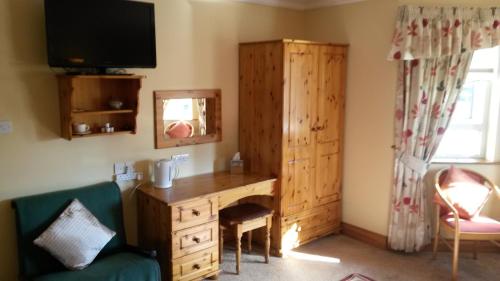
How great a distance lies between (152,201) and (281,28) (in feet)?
7.42

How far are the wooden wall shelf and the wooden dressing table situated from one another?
1.94 feet

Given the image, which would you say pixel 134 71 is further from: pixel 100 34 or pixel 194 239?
pixel 194 239

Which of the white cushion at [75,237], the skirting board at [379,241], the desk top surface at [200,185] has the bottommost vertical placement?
the skirting board at [379,241]

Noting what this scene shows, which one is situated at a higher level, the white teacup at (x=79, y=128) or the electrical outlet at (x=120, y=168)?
the white teacup at (x=79, y=128)

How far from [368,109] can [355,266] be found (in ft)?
4.85

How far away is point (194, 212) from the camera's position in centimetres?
308

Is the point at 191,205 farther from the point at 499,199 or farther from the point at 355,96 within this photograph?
the point at 499,199

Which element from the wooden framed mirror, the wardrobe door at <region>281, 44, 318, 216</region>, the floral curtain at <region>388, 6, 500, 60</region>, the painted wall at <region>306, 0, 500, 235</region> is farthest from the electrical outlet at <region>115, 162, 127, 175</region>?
the floral curtain at <region>388, 6, 500, 60</region>

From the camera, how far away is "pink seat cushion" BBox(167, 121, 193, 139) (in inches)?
140

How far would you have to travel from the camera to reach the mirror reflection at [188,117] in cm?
353

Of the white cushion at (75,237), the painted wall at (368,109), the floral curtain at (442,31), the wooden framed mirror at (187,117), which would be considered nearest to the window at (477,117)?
the painted wall at (368,109)

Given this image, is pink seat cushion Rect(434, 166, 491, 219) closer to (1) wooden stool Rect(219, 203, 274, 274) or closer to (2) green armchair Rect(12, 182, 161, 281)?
(1) wooden stool Rect(219, 203, 274, 274)

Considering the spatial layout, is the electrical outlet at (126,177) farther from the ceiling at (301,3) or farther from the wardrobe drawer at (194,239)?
the ceiling at (301,3)

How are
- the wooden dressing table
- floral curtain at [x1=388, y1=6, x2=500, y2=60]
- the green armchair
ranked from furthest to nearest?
floral curtain at [x1=388, y1=6, x2=500, y2=60], the wooden dressing table, the green armchair
